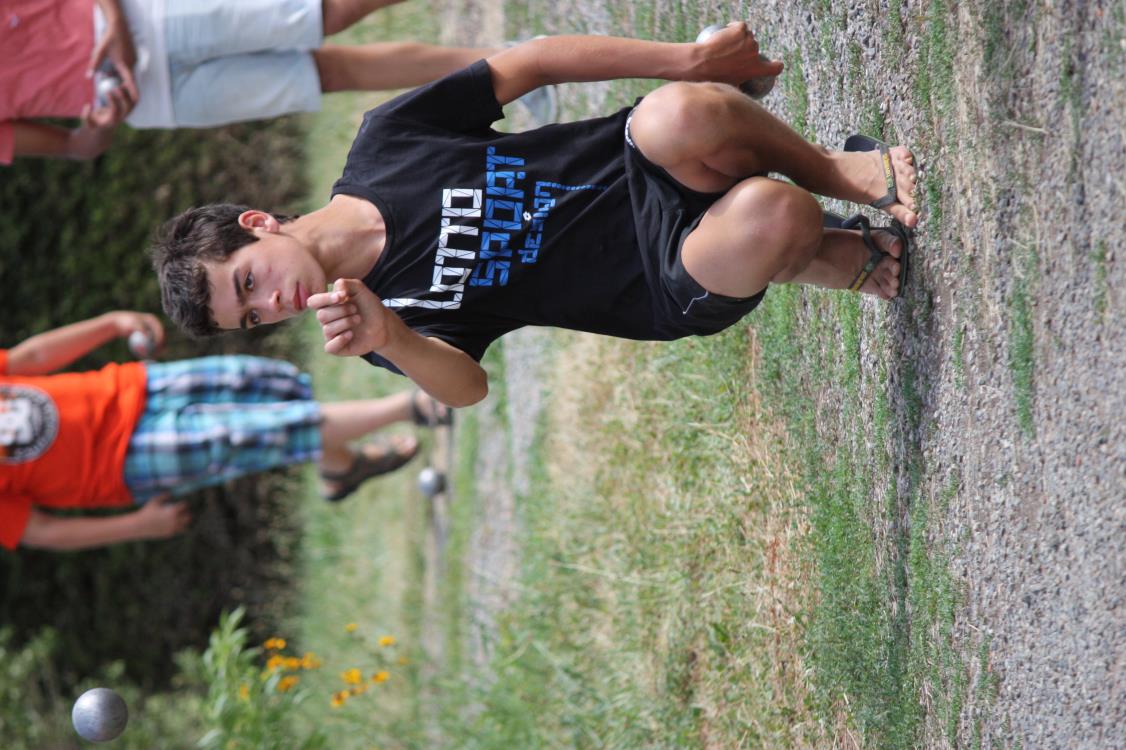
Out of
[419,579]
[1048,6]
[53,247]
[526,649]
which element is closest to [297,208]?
[53,247]

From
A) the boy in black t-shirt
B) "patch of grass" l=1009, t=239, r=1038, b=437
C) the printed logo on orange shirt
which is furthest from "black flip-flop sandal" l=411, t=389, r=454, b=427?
"patch of grass" l=1009, t=239, r=1038, b=437

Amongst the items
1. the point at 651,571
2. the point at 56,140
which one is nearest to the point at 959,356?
the point at 651,571

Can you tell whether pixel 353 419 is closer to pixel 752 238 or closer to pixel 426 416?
pixel 426 416

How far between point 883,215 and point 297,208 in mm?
5829

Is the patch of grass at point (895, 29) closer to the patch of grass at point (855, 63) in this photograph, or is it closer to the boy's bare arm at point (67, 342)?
the patch of grass at point (855, 63)

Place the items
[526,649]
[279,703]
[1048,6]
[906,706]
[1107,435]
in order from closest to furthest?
[1107,435] < [1048,6] < [906,706] < [526,649] < [279,703]

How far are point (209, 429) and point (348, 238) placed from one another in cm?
300

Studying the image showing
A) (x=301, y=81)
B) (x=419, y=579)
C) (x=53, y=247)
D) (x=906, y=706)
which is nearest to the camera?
(x=906, y=706)

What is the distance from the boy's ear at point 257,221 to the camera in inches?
94.1

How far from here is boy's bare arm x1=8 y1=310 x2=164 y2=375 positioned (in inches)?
190

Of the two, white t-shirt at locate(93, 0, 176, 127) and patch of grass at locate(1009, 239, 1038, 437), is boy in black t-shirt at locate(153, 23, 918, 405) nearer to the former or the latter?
patch of grass at locate(1009, 239, 1038, 437)

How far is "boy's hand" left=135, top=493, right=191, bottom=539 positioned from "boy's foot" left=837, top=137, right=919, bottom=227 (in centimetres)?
396

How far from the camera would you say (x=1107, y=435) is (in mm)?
1720

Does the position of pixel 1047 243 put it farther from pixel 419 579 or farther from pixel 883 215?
pixel 419 579
